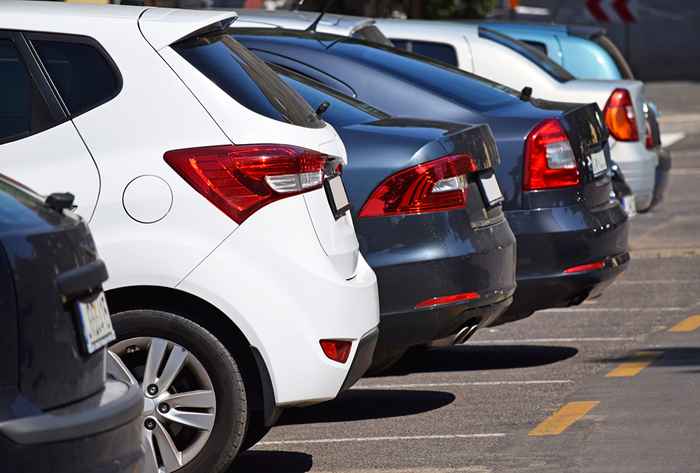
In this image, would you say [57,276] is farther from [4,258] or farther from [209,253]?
[209,253]

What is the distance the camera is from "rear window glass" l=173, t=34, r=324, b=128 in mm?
6484

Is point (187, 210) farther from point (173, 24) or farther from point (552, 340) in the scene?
point (552, 340)

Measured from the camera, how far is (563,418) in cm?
778

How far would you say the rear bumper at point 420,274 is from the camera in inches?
296

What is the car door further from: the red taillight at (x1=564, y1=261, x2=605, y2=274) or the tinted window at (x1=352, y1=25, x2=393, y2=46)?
the tinted window at (x1=352, y1=25, x2=393, y2=46)

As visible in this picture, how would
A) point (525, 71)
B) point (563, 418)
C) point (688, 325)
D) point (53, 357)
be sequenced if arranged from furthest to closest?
point (525, 71) → point (688, 325) → point (563, 418) → point (53, 357)

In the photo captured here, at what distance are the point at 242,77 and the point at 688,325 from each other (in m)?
4.53

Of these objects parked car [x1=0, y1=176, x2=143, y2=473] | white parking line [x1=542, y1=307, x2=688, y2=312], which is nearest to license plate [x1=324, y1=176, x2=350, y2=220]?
parked car [x1=0, y1=176, x2=143, y2=473]

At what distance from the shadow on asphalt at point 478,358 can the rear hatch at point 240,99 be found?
2.72 meters

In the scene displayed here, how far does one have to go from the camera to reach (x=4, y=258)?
4.65m

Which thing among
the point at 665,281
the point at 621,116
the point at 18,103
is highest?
the point at 18,103

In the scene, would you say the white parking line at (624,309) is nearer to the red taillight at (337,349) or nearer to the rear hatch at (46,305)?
the red taillight at (337,349)

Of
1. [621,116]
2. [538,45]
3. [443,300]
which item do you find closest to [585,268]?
[443,300]

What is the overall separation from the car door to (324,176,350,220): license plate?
33.4 inches
